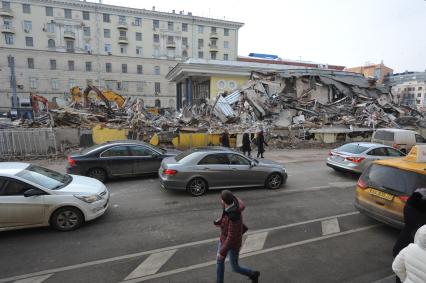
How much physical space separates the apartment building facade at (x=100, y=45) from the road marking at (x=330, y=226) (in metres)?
62.2

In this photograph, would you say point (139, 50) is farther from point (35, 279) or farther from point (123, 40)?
point (35, 279)

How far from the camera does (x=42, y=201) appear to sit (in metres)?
5.50

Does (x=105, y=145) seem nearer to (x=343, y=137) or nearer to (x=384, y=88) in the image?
(x=343, y=137)

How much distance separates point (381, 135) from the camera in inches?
595

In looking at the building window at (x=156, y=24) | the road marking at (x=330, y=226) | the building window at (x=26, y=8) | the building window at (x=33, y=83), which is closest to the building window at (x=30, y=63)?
the building window at (x=33, y=83)

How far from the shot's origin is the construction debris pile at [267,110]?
18.2 metres

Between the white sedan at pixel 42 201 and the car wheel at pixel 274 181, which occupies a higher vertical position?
the white sedan at pixel 42 201

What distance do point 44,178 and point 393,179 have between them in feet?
25.0

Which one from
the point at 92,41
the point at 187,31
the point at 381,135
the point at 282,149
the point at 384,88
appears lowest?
the point at 282,149

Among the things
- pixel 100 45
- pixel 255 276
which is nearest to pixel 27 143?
pixel 255 276

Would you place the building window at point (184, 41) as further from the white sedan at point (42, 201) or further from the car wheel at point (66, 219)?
the car wheel at point (66, 219)

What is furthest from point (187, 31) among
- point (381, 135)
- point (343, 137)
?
point (381, 135)

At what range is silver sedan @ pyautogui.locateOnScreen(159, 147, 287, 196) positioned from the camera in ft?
26.4

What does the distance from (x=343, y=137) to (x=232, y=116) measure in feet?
29.1
